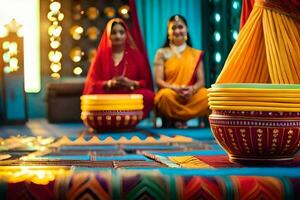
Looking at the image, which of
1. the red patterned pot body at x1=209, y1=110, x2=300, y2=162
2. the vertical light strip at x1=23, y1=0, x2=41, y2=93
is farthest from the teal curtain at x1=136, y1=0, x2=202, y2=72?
the red patterned pot body at x1=209, y1=110, x2=300, y2=162

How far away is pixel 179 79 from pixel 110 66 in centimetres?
67

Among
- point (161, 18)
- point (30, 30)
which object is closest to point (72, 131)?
point (161, 18)

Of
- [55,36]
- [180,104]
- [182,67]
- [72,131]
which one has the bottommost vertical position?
[72,131]

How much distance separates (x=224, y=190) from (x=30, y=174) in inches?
17.5

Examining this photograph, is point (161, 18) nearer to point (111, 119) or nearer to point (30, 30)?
point (30, 30)

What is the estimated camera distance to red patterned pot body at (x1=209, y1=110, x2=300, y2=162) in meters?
1.37

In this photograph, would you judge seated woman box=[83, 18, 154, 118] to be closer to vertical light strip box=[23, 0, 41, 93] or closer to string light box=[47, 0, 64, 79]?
string light box=[47, 0, 64, 79]

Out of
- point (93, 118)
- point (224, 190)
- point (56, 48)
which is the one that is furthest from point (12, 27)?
point (224, 190)

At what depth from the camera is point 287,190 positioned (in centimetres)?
115

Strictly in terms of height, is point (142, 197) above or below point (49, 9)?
below

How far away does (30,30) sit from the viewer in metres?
7.21

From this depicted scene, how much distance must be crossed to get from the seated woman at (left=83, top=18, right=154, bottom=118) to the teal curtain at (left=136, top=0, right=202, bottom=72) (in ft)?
7.35

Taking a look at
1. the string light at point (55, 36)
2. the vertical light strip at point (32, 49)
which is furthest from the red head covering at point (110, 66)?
the vertical light strip at point (32, 49)

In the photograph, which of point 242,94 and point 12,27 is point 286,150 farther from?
point 12,27
